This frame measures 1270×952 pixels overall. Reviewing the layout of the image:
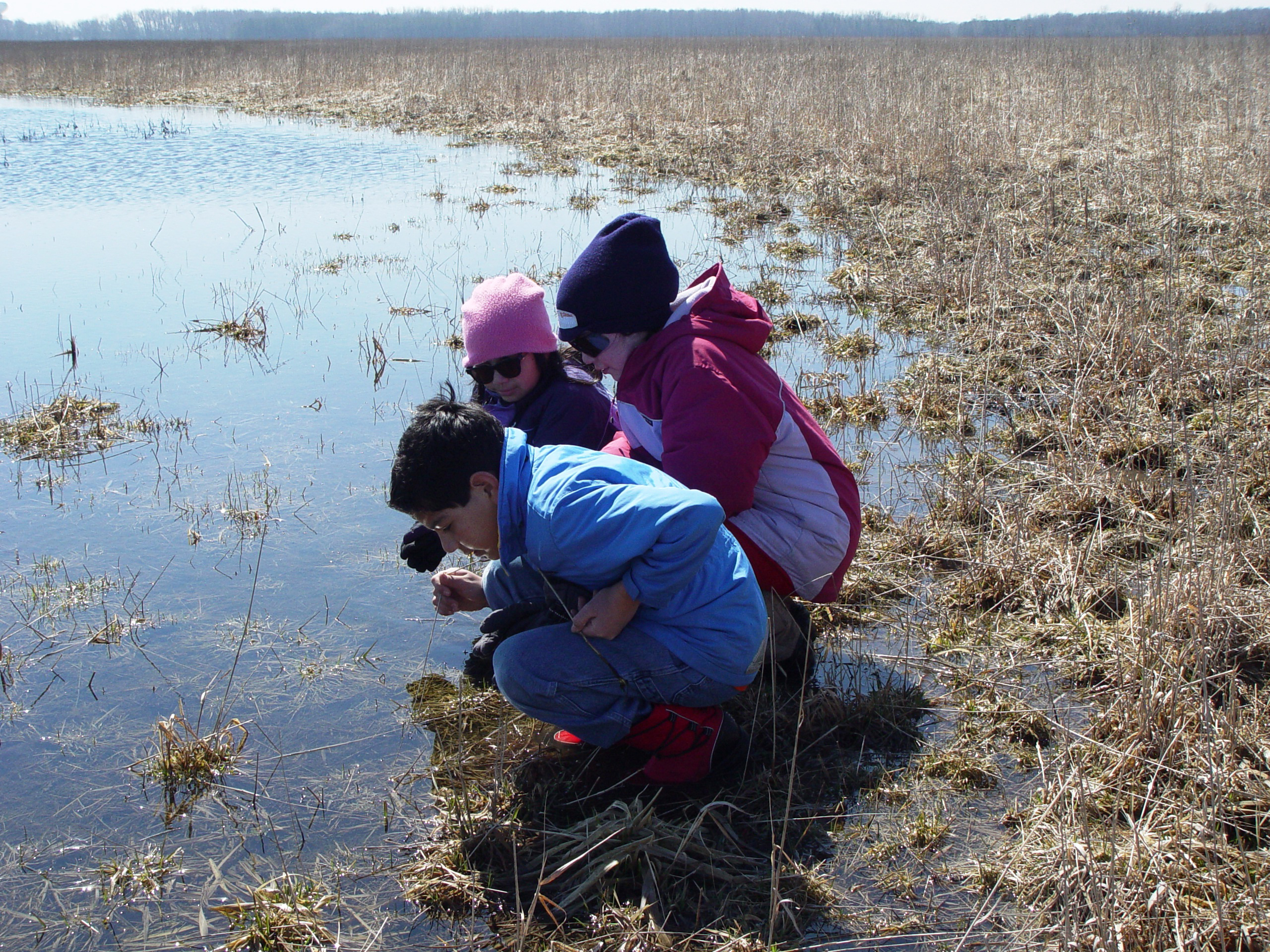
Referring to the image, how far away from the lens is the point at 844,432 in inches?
219

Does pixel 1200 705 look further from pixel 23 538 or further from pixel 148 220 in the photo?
pixel 148 220

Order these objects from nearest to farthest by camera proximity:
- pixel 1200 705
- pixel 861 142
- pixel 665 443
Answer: pixel 1200 705, pixel 665 443, pixel 861 142

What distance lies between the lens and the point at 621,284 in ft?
11.0

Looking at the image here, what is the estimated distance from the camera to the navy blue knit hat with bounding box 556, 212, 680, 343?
336 cm

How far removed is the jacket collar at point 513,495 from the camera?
2.79 meters

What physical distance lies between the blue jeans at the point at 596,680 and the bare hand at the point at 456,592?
219 mm

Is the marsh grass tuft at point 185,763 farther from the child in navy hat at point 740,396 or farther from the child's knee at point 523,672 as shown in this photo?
the child in navy hat at point 740,396

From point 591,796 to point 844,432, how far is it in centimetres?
315

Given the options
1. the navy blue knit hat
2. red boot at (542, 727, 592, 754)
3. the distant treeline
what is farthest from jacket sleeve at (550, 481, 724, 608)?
the distant treeline

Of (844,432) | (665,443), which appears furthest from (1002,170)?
(665,443)

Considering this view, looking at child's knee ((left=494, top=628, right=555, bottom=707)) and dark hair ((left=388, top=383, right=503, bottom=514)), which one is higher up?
dark hair ((left=388, top=383, right=503, bottom=514))

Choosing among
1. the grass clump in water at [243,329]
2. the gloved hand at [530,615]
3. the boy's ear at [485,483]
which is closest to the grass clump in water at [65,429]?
the grass clump in water at [243,329]

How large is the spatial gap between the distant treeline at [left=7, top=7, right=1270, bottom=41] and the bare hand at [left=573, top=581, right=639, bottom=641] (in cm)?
10193

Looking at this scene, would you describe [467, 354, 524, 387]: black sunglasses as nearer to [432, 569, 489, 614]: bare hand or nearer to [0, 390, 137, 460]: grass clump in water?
[432, 569, 489, 614]: bare hand
